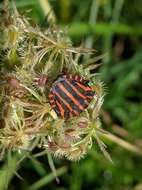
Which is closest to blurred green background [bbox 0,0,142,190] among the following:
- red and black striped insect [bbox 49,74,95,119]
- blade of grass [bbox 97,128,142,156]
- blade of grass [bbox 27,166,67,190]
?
blade of grass [bbox 27,166,67,190]

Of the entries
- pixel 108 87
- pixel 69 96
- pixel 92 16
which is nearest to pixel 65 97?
pixel 69 96

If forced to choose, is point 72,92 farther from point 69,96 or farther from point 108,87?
point 108,87

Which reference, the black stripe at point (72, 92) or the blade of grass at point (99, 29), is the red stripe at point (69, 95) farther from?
the blade of grass at point (99, 29)

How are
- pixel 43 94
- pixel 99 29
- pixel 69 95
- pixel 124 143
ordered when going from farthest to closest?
pixel 99 29 → pixel 124 143 → pixel 43 94 → pixel 69 95

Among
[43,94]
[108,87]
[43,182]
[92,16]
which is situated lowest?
[43,182]

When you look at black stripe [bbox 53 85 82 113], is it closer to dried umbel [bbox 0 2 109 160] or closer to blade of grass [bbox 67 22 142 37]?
dried umbel [bbox 0 2 109 160]

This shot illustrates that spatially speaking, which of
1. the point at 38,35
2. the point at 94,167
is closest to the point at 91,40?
the point at 94,167
